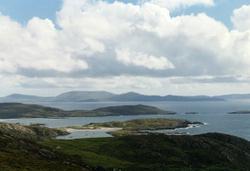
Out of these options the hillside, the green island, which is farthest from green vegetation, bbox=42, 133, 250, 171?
the hillside

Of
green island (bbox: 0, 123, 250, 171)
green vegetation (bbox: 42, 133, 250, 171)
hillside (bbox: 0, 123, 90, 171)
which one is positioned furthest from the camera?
green vegetation (bbox: 42, 133, 250, 171)

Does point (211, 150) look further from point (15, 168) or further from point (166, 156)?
point (15, 168)

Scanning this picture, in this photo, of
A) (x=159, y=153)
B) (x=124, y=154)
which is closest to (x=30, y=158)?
(x=124, y=154)

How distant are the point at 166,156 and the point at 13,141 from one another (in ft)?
195

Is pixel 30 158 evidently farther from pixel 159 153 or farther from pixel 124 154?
pixel 159 153

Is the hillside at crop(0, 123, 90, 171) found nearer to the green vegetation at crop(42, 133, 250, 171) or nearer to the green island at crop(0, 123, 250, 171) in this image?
the green island at crop(0, 123, 250, 171)

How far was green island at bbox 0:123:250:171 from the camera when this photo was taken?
120m

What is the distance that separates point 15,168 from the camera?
10031 cm

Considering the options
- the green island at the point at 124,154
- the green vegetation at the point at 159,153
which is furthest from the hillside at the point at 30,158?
the green vegetation at the point at 159,153

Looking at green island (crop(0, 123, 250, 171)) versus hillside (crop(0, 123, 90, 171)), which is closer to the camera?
hillside (crop(0, 123, 90, 171))

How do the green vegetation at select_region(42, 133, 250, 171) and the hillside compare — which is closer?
the hillside

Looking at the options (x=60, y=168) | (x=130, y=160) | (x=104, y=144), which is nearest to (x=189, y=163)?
(x=130, y=160)

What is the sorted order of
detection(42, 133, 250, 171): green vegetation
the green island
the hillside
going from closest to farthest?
the hillside, the green island, detection(42, 133, 250, 171): green vegetation

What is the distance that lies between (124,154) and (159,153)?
1397cm
